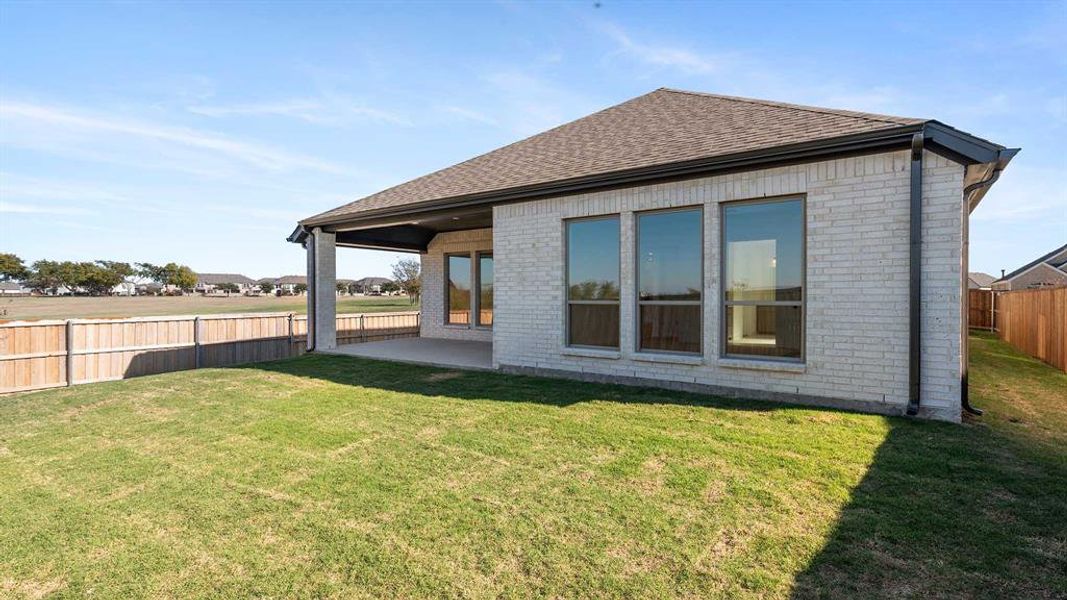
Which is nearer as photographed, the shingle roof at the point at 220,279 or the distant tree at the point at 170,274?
the distant tree at the point at 170,274

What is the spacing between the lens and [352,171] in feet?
73.4

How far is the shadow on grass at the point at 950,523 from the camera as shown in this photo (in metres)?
2.61

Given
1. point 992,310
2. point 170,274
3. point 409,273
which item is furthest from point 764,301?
point 170,274

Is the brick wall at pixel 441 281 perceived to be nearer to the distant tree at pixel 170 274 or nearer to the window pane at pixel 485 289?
the window pane at pixel 485 289

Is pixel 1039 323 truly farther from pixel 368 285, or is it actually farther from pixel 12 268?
pixel 12 268

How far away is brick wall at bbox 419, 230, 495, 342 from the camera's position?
14828 millimetres

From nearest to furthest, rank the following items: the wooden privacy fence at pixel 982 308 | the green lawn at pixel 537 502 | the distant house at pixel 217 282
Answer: the green lawn at pixel 537 502
the wooden privacy fence at pixel 982 308
the distant house at pixel 217 282

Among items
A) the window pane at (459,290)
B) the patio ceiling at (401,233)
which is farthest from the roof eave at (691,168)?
the window pane at (459,290)

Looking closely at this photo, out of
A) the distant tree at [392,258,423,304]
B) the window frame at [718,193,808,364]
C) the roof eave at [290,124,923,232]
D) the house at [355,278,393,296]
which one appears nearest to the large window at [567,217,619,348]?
the roof eave at [290,124,923,232]

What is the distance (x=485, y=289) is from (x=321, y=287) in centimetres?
451

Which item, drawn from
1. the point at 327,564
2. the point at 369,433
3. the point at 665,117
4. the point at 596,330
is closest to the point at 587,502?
the point at 327,564

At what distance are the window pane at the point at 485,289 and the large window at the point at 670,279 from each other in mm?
7404

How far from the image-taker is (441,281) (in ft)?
51.4

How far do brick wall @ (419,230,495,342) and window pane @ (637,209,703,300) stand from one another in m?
7.40
